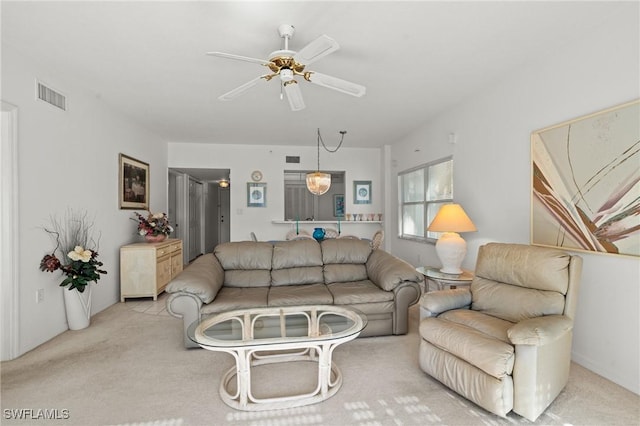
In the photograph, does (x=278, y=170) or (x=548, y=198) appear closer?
(x=548, y=198)

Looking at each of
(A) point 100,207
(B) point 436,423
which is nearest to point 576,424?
(B) point 436,423

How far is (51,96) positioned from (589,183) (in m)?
4.86

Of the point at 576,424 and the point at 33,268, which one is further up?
the point at 33,268

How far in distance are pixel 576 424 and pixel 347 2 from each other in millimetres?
2908

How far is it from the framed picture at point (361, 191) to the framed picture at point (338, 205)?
4.36ft

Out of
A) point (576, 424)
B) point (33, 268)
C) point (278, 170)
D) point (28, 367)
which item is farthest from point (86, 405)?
point (278, 170)

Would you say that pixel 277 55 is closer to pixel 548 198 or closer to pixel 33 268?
pixel 548 198

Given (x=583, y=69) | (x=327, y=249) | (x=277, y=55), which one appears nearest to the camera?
(x=277, y=55)

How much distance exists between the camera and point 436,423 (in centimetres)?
178

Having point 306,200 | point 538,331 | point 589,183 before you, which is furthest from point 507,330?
point 306,200

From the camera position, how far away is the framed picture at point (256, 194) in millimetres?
6395

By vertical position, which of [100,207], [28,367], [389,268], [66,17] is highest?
[66,17]

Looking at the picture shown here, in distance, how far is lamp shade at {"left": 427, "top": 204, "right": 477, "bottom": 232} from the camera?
325 centimetres

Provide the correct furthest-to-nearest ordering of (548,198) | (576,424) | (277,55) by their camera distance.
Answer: (548,198)
(277,55)
(576,424)
